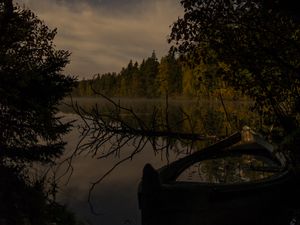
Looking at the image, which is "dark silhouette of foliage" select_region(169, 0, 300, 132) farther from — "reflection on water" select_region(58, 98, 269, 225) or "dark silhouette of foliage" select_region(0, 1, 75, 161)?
"dark silhouette of foliage" select_region(0, 1, 75, 161)

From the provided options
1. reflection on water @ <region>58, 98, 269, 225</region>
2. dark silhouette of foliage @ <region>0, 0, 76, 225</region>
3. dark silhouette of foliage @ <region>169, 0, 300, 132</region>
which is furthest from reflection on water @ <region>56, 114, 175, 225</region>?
dark silhouette of foliage @ <region>169, 0, 300, 132</region>

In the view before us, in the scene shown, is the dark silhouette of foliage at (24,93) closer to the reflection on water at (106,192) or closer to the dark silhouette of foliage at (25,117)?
the dark silhouette of foliage at (25,117)

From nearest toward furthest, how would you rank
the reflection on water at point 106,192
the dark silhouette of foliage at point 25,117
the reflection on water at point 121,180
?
1. the reflection on water at point 121,180
2. the dark silhouette of foliage at point 25,117
3. the reflection on water at point 106,192

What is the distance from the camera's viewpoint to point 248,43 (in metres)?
9.90

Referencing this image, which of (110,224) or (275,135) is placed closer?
(275,135)

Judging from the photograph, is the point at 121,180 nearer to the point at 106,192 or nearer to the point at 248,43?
the point at 106,192

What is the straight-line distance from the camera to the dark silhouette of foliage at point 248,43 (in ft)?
31.6

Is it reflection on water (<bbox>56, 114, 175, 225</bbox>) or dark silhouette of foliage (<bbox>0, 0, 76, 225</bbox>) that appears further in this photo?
reflection on water (<bbox>56, 114, 175, 225</bbox>)

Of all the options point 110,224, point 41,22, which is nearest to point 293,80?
point 110,224

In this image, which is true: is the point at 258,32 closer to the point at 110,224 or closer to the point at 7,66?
the point at 110,224

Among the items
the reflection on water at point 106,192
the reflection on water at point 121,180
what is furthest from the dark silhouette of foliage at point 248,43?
the reflection on water at point 106,192

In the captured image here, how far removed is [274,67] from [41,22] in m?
16.5

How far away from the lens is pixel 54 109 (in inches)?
771

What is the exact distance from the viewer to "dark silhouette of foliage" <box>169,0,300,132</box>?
379 inches
